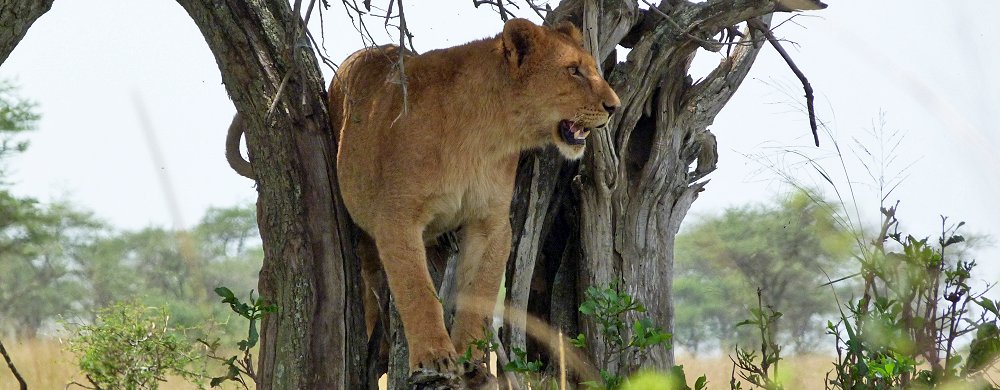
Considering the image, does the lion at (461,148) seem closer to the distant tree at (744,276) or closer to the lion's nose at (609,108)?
the lion's nose at (609,108)

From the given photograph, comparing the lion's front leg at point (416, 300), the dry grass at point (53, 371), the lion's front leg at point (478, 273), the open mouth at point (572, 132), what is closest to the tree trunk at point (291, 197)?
the lion's front leg at point (416, 300)

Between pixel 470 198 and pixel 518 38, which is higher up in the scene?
pixel 518 38

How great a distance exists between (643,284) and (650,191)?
0.44 m

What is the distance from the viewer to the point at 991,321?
3113 mm

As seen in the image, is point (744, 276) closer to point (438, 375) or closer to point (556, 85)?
point (556, 85)

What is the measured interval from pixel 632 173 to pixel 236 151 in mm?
1923

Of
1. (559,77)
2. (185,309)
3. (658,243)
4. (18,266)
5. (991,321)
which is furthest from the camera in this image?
(18,266)

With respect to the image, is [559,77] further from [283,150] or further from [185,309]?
[185,309]

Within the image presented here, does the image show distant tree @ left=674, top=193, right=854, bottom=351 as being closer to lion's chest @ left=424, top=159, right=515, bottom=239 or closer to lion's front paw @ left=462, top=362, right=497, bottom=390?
lion's chest @ left=424, top=159, right=515, bottom=239

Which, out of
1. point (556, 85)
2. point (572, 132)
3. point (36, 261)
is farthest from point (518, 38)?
point (36, 261)

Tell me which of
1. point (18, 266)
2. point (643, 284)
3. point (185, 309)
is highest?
point (18, 266)

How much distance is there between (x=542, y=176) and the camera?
5.50 meters

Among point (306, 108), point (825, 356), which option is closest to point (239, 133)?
point (306, 108)

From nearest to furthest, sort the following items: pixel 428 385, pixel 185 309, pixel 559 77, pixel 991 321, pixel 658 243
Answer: pixel 991 321
pixel 428 385
pixel 559 77
pixel 658 243
pixel 185 309
